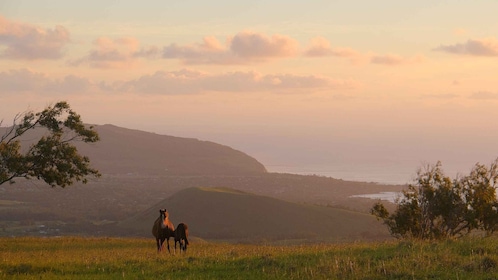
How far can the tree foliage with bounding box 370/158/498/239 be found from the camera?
1967 inches

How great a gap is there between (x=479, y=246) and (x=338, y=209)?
169 metres

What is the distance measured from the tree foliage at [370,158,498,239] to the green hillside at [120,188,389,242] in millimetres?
106642

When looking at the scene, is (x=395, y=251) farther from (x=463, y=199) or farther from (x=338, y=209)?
(x=338, y=209)

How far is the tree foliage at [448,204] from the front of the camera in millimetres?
49969

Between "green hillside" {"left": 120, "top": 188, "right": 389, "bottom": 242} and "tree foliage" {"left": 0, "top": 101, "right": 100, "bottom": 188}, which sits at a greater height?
"tree foliage" {"left": 0, "top": 101, "right": 100, "bottom": 188}

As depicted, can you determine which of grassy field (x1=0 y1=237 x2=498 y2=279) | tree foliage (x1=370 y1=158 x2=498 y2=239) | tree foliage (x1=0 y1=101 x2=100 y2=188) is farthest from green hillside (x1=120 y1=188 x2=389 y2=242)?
grassy field (x1=0 y1=237 x2=498 y2=279)

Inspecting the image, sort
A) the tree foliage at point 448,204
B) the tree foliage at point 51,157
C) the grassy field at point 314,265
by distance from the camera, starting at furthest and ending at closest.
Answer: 1. the tree foliage at point 448,204
2. the tree foliage at point 51,157
3. the grassy field at point 314,265

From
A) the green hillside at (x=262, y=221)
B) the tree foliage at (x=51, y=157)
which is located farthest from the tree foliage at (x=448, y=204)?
the green hillside at (x=262, y=221)

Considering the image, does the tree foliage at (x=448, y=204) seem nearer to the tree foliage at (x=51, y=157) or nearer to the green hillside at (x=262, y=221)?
the tree foliage at (x=51, y=157)

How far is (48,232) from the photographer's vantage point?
166 meters

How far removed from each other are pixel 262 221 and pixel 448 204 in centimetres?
13437

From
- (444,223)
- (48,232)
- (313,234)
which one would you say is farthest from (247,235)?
(444,223)

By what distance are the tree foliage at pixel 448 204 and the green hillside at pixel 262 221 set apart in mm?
106642

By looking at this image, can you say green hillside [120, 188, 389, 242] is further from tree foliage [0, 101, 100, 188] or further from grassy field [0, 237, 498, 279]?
grassy field [0, 237, 498, 279]
